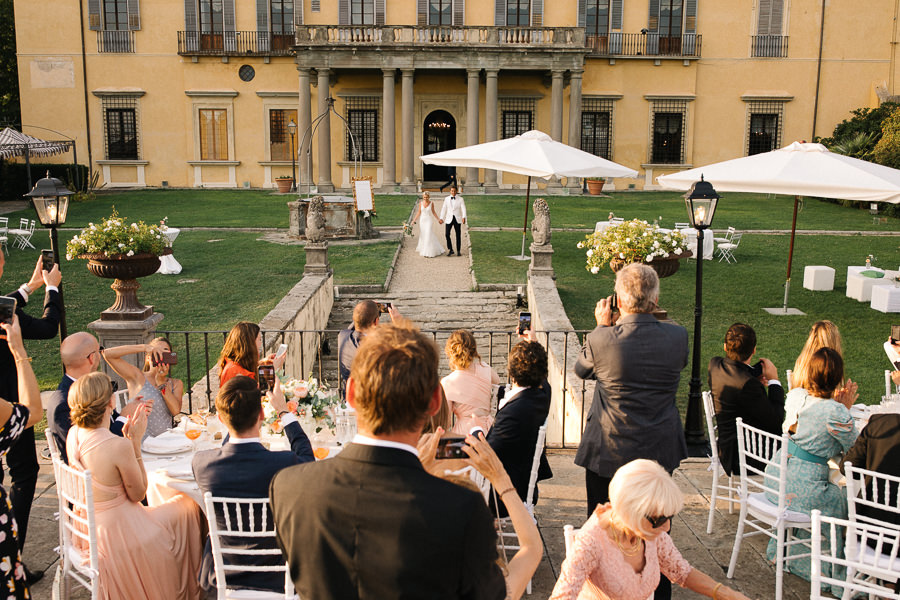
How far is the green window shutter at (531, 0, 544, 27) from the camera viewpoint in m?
32.3

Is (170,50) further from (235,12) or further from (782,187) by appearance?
(782,187)

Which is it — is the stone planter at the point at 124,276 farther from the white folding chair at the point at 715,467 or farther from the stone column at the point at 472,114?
the stone column at the point at 472,114

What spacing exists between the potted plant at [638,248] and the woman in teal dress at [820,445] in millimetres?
5668

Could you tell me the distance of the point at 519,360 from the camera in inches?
176

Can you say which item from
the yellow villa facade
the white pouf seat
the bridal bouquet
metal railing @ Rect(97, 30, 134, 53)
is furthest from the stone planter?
metal railing @ Rect(97, 30, 134, 53)

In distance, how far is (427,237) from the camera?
17.2 metres

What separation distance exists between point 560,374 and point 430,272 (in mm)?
6679

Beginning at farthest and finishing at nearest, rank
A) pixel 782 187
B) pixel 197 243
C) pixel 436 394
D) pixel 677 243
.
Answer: pixel 197 243 → pixel 677 243 → pixel 782 187 → pixel 436 394

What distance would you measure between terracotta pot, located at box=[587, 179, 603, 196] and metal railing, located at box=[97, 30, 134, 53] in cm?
1888

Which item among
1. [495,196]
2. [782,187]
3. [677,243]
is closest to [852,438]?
[782,187]

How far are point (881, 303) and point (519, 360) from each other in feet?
32.8

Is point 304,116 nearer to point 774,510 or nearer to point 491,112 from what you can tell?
point 491,112

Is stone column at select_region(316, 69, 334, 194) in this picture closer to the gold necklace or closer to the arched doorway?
the arched doorway

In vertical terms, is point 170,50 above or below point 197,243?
above
